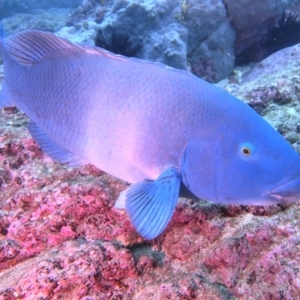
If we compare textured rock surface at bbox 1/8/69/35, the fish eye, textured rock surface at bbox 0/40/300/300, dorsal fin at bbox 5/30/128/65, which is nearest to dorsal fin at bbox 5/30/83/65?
dorsal fin at bbox 5/30/128/65

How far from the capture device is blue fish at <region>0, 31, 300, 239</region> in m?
1.71

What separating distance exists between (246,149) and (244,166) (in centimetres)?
10

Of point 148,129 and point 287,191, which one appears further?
point 148,129

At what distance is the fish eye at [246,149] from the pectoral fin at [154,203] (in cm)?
41

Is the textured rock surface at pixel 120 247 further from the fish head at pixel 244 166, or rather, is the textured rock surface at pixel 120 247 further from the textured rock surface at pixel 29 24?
the textured rock surface at pixel 29 24

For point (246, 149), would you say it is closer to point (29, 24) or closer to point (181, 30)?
Answer: point (181, 30)

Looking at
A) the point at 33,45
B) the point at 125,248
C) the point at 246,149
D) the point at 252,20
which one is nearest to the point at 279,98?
the point at 246,149

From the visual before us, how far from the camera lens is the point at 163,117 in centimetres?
192

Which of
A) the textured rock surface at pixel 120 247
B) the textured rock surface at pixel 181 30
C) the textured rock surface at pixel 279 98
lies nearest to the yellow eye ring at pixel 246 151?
the textured rock surface at pixel 120 247

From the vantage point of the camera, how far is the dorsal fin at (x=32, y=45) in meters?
2.36

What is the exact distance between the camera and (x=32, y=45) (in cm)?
243

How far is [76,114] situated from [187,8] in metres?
6.78

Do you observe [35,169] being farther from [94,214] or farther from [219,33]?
[219,33]

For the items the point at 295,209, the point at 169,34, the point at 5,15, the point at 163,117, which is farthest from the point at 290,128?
the point at 5,15
